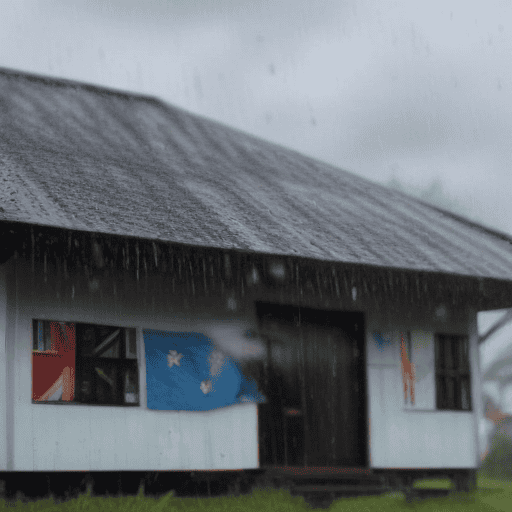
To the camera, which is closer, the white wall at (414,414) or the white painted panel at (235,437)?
the white painted panel at (235,437)

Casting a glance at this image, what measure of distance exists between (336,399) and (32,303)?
15.8ft

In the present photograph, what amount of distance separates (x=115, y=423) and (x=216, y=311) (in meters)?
2.05

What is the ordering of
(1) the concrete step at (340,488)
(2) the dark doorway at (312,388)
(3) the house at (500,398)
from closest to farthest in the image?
(1) the concrete step at (340,488), (2) the dark doorway at (312,388), (3) the house at (500,398)

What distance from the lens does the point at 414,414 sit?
1325 centimetres

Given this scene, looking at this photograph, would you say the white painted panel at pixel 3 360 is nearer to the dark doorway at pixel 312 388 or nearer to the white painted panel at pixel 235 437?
the white painted panel at pixel 235 437

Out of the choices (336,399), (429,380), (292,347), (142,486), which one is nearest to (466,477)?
(429,380)

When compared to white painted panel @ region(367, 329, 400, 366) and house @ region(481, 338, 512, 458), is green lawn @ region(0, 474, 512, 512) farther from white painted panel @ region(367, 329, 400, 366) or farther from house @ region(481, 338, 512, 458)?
house @ region(481, 338, 512, 458)

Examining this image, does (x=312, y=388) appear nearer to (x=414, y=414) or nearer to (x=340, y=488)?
(x=340, y=488)

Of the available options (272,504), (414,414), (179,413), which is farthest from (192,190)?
(414,414)

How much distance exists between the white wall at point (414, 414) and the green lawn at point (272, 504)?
1.87 feet

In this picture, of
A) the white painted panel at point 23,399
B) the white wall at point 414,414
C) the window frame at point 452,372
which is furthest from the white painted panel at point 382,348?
the white painted panel at point 23,399

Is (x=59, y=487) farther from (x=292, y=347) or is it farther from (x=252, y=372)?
(x=292, y=347)

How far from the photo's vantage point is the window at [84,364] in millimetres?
10297

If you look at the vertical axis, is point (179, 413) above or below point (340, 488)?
above
